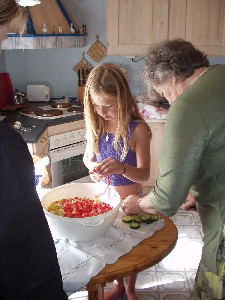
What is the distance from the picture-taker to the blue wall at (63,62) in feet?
12.4

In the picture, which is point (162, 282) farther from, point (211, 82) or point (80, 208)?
point (211, 82)

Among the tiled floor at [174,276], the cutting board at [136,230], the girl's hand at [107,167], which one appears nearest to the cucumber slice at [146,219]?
the cutting board at [136,230]

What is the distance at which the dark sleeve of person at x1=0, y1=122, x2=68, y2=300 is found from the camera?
77cm

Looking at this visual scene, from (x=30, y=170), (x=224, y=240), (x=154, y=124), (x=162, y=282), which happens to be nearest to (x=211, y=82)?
(x=224, y=240)

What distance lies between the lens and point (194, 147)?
1207mm

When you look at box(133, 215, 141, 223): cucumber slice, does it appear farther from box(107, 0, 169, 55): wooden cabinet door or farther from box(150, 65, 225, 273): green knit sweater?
box(107, 0, 169, 55): wooden cabinet door

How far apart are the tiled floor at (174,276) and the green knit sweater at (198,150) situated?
40.6 inches

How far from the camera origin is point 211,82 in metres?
1.25

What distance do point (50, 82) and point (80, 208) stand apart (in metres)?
2.76

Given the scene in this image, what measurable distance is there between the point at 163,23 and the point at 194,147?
2.50 m

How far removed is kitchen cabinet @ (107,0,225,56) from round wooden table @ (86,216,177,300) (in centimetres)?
244

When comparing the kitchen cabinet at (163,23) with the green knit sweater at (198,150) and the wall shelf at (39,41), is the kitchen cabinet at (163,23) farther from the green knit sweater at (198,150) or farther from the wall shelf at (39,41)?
the green knit sweater at (198,150)

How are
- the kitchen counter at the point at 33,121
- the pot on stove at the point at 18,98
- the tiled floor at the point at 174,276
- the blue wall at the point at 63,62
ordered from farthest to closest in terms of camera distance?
1. the blue wall at the point at 63,62
2. the pot on stove at the point at 18,98
3. the kitchen counter at the point at 33,121
4. the tiled floor at the point at 174,276

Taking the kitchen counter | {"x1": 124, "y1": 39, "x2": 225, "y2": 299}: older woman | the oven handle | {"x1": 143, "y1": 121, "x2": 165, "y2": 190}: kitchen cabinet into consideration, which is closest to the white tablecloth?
{"x1": 124, "y1": 39, "x2": 225, "y2": 299}: older woman
